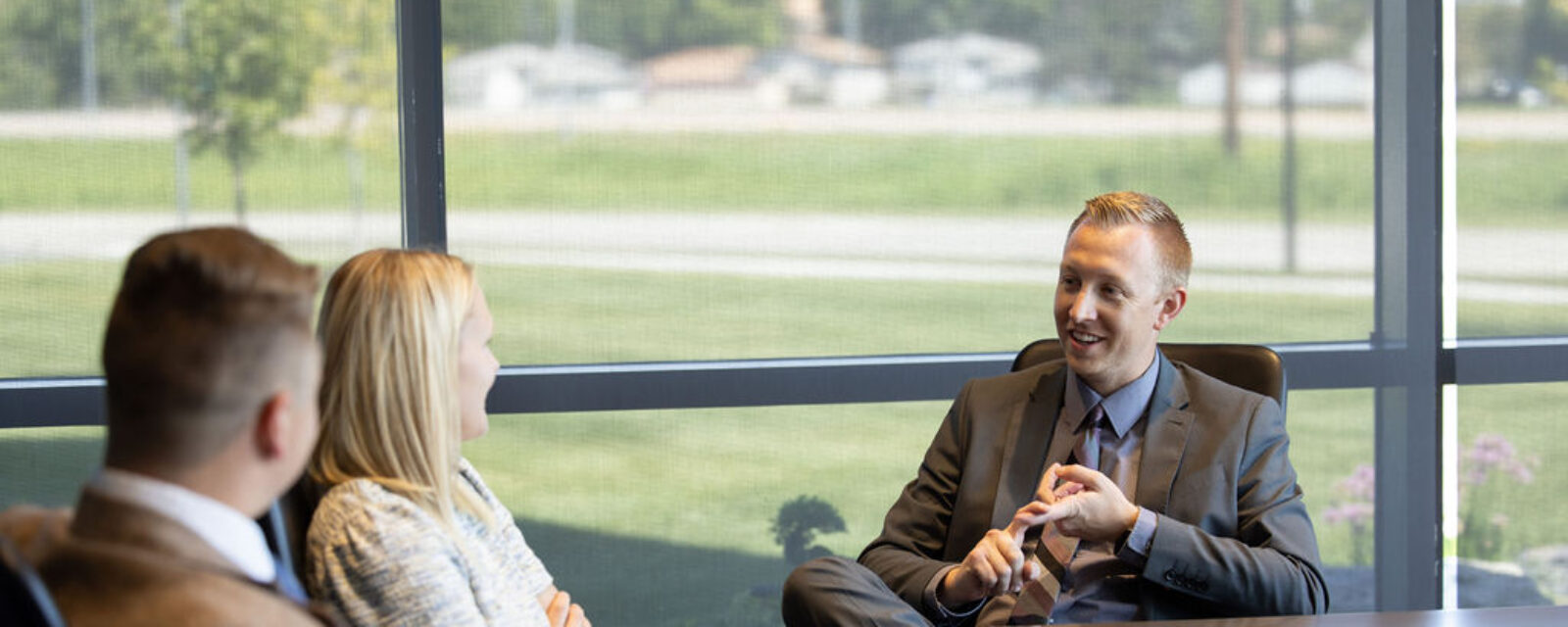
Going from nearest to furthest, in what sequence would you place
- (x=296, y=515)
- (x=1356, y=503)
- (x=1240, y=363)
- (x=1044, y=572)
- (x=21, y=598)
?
1. (x=21, y=598)
2. (x=296, y=515)
3. (x=1044, y=572)
4. (x=1240, y=363)
5. (x=1356, y=503)

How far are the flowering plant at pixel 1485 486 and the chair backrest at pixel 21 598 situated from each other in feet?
12.1

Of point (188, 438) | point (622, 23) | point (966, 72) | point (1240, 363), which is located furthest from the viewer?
point (966, 72)

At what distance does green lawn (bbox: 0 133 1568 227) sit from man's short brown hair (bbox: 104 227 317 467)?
2469 millimetres

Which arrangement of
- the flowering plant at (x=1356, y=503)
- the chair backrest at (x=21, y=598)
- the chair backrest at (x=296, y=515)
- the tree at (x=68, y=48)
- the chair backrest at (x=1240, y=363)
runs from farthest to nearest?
the flowering plant at (x=1356, y=503), the tree at (x=68, y=48), the chair backrest at (x=1240, y=363), the chair backrest at (x=296, y=515), the chair backrest at (x=21, y=598)

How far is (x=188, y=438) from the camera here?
3.70ft

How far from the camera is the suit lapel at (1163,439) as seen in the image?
93.7 inches

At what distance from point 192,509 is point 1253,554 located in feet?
5.37

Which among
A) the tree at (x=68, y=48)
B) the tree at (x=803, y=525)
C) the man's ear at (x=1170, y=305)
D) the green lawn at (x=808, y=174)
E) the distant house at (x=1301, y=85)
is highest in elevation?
the tree at (x=68, y=48)

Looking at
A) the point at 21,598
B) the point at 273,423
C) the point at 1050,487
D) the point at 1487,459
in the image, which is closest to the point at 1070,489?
the point at 1050,487

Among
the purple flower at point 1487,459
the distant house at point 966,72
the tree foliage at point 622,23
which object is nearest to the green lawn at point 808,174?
the distant house at point 966,72

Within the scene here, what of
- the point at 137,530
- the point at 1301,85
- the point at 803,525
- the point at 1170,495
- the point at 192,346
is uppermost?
the point at 1301,85

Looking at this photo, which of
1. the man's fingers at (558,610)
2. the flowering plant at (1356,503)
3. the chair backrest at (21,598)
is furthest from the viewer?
the flowering plant at (1356,503)

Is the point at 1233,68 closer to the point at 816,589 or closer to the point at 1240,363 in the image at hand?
the point at 1240,363

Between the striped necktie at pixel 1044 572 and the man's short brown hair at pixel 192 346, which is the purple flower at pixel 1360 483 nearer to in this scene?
the striped necktie at pixel 1044 572
